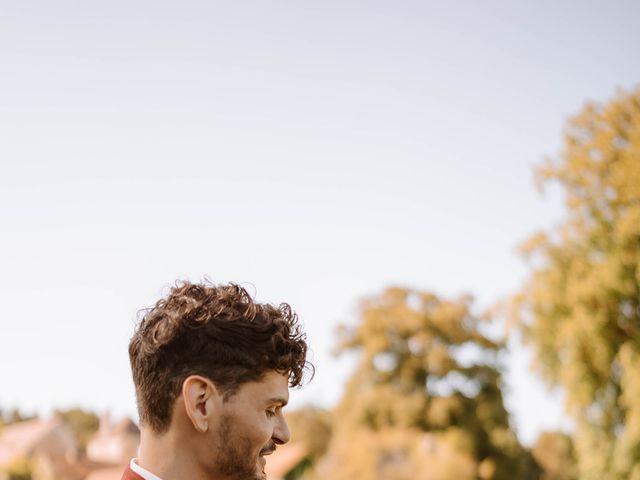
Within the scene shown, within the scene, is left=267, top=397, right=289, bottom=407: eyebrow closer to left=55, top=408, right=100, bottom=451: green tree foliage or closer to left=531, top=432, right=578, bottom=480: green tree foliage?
left=531, top=432, right=578, bottom=480: green tree foliage

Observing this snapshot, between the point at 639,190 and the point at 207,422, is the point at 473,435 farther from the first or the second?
the point at 207,422

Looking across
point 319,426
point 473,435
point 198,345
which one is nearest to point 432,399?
point 473,435

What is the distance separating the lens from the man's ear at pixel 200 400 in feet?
5.42

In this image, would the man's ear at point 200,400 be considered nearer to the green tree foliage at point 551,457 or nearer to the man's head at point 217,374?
the man's head at point 217,374

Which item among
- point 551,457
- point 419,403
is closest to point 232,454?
point 419,403

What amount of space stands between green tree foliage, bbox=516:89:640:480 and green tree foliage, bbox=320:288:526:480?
15.9m

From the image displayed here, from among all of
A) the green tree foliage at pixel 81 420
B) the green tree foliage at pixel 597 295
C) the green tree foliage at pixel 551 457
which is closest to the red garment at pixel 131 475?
the green tree foliage at pixel 597 295

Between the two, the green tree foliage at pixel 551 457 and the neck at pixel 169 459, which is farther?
the green tree foliage at pixel 551 457

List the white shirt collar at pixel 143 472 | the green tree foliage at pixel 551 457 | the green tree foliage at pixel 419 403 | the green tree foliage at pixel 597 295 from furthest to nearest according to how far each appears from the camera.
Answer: the green tree foliage at pixel 551 457, the green tree foliage at pixel 419 403, the green tree foliage at pixel 597 295, the white shirt collar at pixel 143 472

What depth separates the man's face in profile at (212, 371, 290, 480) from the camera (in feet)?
5.46

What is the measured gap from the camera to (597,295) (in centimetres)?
1797

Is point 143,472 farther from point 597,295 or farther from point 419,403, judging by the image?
point 419,403

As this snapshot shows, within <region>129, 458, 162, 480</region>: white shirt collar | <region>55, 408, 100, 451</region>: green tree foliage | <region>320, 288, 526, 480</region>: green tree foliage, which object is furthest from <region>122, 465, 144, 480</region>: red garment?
<region>55, 408, 100, 451</region>: green tree foliage

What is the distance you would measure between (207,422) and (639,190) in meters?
17.9
